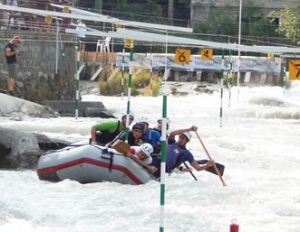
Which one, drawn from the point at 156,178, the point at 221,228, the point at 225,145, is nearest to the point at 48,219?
the point at 221,228

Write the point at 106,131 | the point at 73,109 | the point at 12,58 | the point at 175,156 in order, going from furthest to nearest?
the point at 73,109
the point at 12,58
the point at 106,131
the point at 175,156

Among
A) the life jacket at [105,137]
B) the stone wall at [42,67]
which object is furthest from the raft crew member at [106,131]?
the stone wall at [42,67]

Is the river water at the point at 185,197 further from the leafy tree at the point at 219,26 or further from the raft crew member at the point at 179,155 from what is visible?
the leafy tree at the point at 219,26

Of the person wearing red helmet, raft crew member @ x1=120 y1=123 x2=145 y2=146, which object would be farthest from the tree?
raft crew member @ x1=120 y1=123 x2=145 y2=146

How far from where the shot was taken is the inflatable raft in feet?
35.5

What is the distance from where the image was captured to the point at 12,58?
757 inches

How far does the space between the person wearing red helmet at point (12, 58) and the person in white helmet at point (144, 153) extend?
334 inches

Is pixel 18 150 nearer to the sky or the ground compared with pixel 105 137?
nearer to the ground

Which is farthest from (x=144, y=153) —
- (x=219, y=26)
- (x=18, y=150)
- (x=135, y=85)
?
(x=219, y=26)

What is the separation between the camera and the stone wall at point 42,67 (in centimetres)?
2092

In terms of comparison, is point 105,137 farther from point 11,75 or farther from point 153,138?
point 11,75

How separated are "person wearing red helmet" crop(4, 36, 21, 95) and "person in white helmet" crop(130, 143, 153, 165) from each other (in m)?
8.49

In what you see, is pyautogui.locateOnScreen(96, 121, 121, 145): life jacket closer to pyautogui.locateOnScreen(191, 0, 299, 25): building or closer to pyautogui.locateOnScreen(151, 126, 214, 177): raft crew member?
pyautogui.locateOnScreen(151, 126, 214, 177): raft crew member

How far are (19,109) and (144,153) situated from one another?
7888 mm
